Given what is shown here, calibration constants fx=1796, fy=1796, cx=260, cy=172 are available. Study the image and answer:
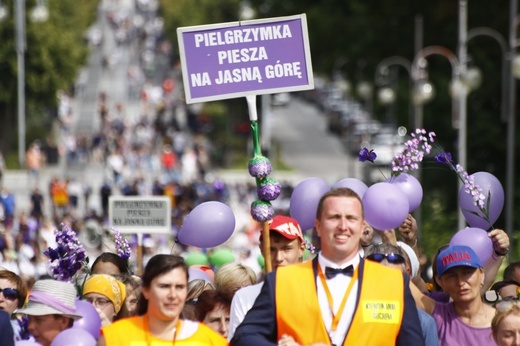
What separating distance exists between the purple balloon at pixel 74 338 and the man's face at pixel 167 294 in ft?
1.40

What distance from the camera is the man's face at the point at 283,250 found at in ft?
33.2

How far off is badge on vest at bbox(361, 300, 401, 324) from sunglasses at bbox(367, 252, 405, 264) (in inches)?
64.0

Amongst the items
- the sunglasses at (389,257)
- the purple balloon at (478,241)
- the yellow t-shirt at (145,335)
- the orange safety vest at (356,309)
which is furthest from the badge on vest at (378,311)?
the purple balloon at (478,241)

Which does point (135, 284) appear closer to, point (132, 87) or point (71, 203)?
point (71, 203)

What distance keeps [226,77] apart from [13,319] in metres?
1.82

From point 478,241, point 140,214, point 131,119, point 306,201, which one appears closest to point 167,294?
point 478,241

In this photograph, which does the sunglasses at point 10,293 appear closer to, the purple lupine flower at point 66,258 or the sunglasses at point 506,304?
the purple lupine flower at point 66,258

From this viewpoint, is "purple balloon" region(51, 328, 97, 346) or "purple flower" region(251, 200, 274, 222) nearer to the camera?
"purple balloon" region(51, 328, 97, 346)

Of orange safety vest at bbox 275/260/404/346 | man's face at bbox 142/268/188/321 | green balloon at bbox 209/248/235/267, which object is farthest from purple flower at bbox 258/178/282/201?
green balloon at bbox 209/248/235/267

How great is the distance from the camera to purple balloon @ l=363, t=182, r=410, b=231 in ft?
35.8

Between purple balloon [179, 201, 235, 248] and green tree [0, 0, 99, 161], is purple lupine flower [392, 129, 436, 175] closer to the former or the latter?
purple balloon [179, 201, 235, 248]

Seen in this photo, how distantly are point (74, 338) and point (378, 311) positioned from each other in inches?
59.7

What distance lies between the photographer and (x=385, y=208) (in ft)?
35.7

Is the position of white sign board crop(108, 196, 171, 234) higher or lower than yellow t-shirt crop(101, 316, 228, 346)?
lower
